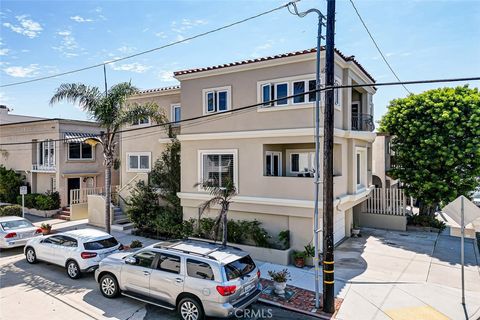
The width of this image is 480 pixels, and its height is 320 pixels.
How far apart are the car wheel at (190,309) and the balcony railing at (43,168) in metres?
18.3

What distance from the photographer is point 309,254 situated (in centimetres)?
1170

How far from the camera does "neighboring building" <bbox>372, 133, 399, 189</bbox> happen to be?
792 inches

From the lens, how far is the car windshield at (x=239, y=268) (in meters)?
7.59

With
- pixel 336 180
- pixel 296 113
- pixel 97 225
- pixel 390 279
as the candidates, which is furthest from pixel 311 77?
pixel 97 225

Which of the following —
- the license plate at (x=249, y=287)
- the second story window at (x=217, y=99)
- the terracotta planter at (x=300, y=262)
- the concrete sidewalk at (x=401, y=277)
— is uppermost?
the second story window at (x=217, y=99)

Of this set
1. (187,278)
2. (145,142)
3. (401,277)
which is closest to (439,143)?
(401,277)

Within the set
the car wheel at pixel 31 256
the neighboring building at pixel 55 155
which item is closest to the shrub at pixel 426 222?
the car wheel at pixel 31 256

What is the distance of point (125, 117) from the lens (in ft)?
47.6

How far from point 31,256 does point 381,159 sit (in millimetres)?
19965

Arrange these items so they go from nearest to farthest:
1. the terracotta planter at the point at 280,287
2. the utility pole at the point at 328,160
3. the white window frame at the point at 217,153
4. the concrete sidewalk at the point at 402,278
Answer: the utility pole at the point at 328,160
the concrete sidewalk at the point at 402,278
the terracotta planter at the point at 280,287
the white window frame at the point at 217,153

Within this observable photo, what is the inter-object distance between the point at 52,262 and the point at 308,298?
934 cm

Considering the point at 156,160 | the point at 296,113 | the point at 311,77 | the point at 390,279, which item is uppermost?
the point at 311,77

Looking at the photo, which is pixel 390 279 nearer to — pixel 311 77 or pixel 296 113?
pixel 296 113

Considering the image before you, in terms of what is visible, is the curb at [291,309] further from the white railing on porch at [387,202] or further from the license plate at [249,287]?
the white railing on porch at [387,202]
